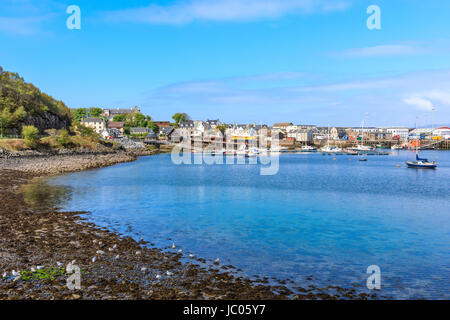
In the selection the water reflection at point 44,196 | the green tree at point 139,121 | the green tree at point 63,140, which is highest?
the green tree at point 139,121

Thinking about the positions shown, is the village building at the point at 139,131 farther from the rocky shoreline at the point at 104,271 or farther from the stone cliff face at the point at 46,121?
the rocky shoreline at the point at 104,271

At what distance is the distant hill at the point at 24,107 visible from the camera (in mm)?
85500

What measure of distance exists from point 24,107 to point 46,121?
24.4 feet

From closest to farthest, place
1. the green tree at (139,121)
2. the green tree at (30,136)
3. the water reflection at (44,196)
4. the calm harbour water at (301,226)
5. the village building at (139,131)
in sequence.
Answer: the calm harbour water at (301,226), the water reflection at (44,196), the green tree at (30,136), the village building at (139,131), the green tree at (139,121)

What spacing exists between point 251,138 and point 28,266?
173247mm

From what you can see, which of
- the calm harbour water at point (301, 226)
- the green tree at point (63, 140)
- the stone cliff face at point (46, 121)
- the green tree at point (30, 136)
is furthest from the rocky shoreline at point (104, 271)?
the stone cliff face at point (46, 121)

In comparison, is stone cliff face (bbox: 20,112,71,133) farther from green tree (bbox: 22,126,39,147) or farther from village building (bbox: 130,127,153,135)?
village building (bbox: 130,127,153,135)

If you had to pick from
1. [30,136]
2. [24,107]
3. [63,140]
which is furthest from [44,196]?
[24,107]

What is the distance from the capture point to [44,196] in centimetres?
3312

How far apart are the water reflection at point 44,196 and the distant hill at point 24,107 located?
52.3 meters

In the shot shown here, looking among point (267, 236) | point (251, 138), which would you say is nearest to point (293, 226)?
point (267, 236)

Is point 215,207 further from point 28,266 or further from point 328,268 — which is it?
point 28,266

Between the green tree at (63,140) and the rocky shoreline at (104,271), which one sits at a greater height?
the green tree at (63,140)

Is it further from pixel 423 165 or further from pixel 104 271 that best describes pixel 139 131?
pixel 104 271
